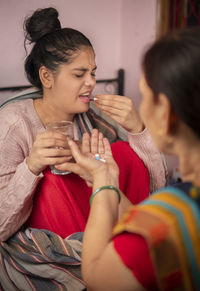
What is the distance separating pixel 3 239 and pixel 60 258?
237 mm

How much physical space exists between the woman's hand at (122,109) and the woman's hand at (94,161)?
24 cm

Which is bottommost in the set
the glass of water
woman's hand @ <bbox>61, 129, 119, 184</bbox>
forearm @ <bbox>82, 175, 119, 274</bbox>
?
forearm @ <bbox>82, 175, 119, 274</bbox>

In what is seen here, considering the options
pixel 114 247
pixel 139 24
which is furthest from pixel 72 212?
pixel 139 24

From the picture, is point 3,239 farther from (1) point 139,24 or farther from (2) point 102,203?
(1) point 139,24

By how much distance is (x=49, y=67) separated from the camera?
52.6 inches

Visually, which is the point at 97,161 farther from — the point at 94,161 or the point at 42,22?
the point at 42,22

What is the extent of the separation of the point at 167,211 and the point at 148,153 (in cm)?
82

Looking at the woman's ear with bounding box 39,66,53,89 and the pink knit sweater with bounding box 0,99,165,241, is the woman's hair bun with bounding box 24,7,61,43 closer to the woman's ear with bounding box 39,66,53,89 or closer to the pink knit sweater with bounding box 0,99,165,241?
the woman's ear with bounding box 39,66,53,89

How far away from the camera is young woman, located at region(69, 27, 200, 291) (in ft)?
1.73

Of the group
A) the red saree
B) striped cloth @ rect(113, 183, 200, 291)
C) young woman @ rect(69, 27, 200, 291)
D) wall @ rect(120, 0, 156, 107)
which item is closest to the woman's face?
the red saree

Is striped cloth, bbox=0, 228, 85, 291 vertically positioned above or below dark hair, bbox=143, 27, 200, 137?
below

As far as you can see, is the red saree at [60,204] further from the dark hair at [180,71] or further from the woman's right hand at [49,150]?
the dark hair at [180,71]

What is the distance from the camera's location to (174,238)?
1.72 ft

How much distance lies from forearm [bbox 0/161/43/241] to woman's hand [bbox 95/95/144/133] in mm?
452
